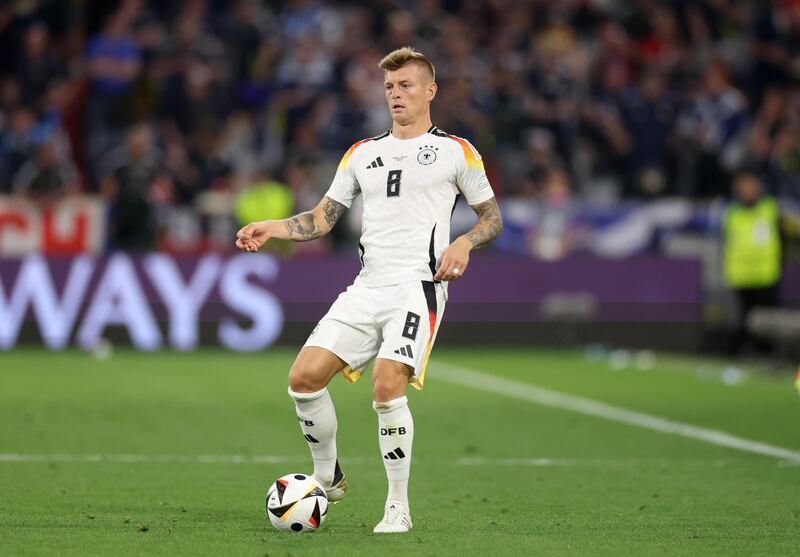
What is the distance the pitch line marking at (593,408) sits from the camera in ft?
34.2

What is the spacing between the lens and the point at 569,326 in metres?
20.6

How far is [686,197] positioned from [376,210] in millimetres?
14928

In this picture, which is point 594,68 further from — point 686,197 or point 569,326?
point 569,326

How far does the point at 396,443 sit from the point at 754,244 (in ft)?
40.4

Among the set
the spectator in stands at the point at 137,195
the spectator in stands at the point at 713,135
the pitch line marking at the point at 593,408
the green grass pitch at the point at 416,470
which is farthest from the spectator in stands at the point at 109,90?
the spectator in stands at the point at 713,135

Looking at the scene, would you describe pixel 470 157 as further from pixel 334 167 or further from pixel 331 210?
pixel 334 167

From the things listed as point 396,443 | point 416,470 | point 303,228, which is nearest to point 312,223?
point 303,228

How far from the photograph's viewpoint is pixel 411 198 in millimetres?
7004

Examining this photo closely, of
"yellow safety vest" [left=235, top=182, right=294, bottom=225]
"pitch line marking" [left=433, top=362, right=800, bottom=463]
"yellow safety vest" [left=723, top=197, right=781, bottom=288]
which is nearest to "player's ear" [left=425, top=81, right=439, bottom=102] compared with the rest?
"pitch line marking" [left=433, top=362, right=800, bottom=463]

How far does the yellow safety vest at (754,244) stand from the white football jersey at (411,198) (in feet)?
38.4

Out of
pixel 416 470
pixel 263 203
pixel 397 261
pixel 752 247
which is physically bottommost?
pixel 752 247

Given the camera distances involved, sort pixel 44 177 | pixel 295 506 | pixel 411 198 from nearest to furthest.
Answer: pixel 295 506 < pixel 411 198 < pixel 44 177

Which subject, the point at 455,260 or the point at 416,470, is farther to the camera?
the point at 416,470

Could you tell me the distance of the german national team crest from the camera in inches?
277
